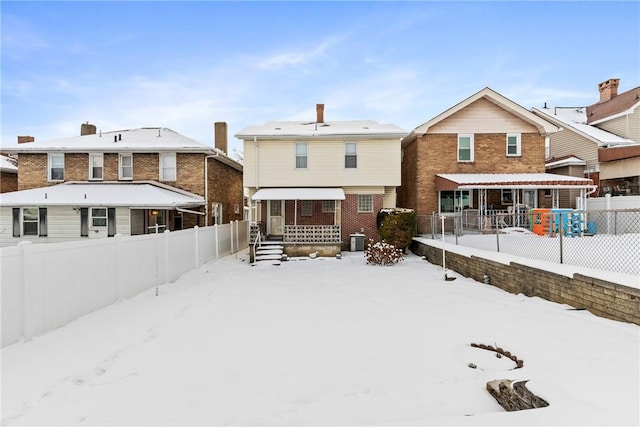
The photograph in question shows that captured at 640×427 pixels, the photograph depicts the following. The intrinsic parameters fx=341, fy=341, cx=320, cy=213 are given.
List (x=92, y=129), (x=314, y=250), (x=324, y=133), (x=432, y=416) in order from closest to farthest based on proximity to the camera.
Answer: (x=432, y=416)
(x=314, y=250)
(x=324, y=133)
(x=92, y=129)

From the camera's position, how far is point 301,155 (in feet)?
63.5

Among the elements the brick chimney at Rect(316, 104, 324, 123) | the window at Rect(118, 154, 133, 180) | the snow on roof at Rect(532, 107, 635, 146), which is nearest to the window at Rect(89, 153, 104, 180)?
the window at Rect(118, 154, 133, 180)

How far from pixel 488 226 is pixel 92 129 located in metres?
26.4

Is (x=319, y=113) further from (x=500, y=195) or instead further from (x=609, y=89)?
(x=609, y=89)

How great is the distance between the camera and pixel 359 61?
21.5m

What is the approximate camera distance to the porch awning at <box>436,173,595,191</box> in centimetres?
1741

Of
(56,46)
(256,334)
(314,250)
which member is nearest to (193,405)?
(256,334)

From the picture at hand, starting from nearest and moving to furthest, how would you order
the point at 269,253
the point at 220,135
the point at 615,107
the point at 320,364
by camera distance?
the point at 320,364 < the point at 269,253 < the point at 615,107 < the point at 220,135

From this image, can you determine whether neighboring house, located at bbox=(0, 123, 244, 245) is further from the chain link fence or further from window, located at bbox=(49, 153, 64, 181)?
the chain link fence

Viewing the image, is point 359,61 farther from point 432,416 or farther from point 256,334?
point 432,416

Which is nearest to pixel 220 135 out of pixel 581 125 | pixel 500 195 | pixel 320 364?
pixel 500 195

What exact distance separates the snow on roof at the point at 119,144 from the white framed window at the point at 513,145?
17491 mm

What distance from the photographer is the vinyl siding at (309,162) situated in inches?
753

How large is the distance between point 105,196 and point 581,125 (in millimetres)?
31391
